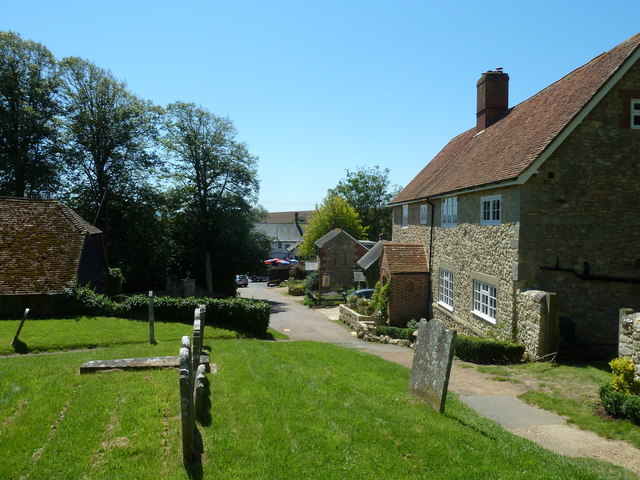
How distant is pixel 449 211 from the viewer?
69.8 feet

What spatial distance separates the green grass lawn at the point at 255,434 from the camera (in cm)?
556

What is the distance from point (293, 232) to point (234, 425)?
8674 centimetres

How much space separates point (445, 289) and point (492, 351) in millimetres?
7287

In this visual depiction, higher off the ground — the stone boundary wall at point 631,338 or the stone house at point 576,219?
the stone house at point 576,219

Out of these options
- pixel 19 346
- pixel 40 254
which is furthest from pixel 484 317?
pixel 40 254

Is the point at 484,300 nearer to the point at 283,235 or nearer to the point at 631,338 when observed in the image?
the point at 631,338

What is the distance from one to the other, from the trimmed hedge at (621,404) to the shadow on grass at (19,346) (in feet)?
52.1

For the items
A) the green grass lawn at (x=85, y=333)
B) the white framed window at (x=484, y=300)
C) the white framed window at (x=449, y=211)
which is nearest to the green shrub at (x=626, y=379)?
the white framed window at (x=484, y=300)

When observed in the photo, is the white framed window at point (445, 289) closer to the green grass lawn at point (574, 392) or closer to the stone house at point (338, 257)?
the green grass lawn at point (574, 392)

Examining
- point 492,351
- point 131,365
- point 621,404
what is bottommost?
point 492,351

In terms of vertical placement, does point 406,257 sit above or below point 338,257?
above

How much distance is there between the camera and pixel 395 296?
23.7m

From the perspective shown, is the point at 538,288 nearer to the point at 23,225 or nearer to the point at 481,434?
the point at 481,434

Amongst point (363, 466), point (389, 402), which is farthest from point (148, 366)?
point (363, 466)
